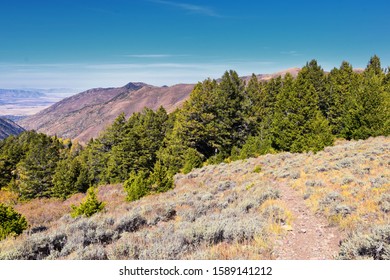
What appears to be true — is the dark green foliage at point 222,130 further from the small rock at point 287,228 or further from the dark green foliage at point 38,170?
the small rock at point 287,228

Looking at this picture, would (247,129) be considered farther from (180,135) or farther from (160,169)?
(160,169)

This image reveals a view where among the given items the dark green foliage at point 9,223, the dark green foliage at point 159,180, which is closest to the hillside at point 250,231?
the dark green foliage at point 9,223

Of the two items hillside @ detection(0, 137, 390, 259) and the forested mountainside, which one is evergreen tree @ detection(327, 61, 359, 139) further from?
hillside @ detection(0, 137, 390, 259)

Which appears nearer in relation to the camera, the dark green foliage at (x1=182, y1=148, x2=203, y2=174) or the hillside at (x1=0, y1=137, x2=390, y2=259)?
the hillside at (x1=0, y1=137, x2=390, y2=259)

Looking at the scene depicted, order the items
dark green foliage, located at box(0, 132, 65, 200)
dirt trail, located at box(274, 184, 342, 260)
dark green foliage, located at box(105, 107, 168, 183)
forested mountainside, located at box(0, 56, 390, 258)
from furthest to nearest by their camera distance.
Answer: dark green foliage, located at box(0, 132, 65, 200), dark green foliage, located at box(105, 107, 168, 183), forested mountainside, located at box(0, 56, 390, 258), dirt trail, located at box(274, 184, 342, 260)

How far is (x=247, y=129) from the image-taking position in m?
39.3

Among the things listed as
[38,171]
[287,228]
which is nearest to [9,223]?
[287,228]

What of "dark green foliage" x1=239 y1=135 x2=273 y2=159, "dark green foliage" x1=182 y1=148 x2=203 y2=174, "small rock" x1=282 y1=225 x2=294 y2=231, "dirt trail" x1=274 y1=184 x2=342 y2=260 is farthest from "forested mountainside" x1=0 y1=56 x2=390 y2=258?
"small rock" x1=282 y1=225 x2=294 y2=231

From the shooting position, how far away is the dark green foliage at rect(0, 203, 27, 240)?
28.5ft

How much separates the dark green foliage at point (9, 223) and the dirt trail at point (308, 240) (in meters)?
8.79

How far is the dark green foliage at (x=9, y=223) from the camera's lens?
8.68 metres

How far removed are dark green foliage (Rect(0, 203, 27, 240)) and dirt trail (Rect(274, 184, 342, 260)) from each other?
8790 millimetres

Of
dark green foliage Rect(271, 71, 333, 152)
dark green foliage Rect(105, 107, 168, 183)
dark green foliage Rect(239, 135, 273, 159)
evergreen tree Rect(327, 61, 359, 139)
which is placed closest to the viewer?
dark green foliage Rect(271, 71, 333, 152)
